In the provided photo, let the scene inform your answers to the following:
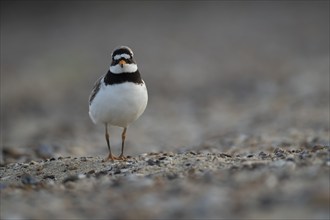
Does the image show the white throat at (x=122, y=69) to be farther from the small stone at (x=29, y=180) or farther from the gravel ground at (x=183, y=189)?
the small stone at (x=29, y=180)

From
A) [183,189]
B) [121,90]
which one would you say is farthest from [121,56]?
[183,189]

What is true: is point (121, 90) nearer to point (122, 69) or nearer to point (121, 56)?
point (122, 69)

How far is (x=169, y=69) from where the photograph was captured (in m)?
24.7

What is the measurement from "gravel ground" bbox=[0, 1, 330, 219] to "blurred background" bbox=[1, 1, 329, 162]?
0.07m

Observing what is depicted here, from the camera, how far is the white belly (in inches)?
315

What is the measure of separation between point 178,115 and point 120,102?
28.1ft

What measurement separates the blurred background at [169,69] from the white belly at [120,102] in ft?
11.0

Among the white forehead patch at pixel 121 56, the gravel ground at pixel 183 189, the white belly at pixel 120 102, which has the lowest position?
the gravel ground at pixel 183 189

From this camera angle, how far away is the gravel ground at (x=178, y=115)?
19.0ft

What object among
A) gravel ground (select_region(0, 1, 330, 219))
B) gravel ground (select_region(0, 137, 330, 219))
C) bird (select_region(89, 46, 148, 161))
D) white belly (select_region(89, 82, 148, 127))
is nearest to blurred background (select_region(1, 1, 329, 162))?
gravel ground (select_region(0, 1, 330, 219))

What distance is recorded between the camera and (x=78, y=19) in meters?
44.3

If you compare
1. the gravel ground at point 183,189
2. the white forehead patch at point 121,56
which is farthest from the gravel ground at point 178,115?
the white forehead patch at point 121,56

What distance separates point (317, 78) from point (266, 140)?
7592 millimetres

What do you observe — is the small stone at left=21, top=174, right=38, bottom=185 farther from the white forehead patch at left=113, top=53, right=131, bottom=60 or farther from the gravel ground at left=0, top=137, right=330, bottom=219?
the white forehead patch at left=113, top=53, right=131, bottom=60
